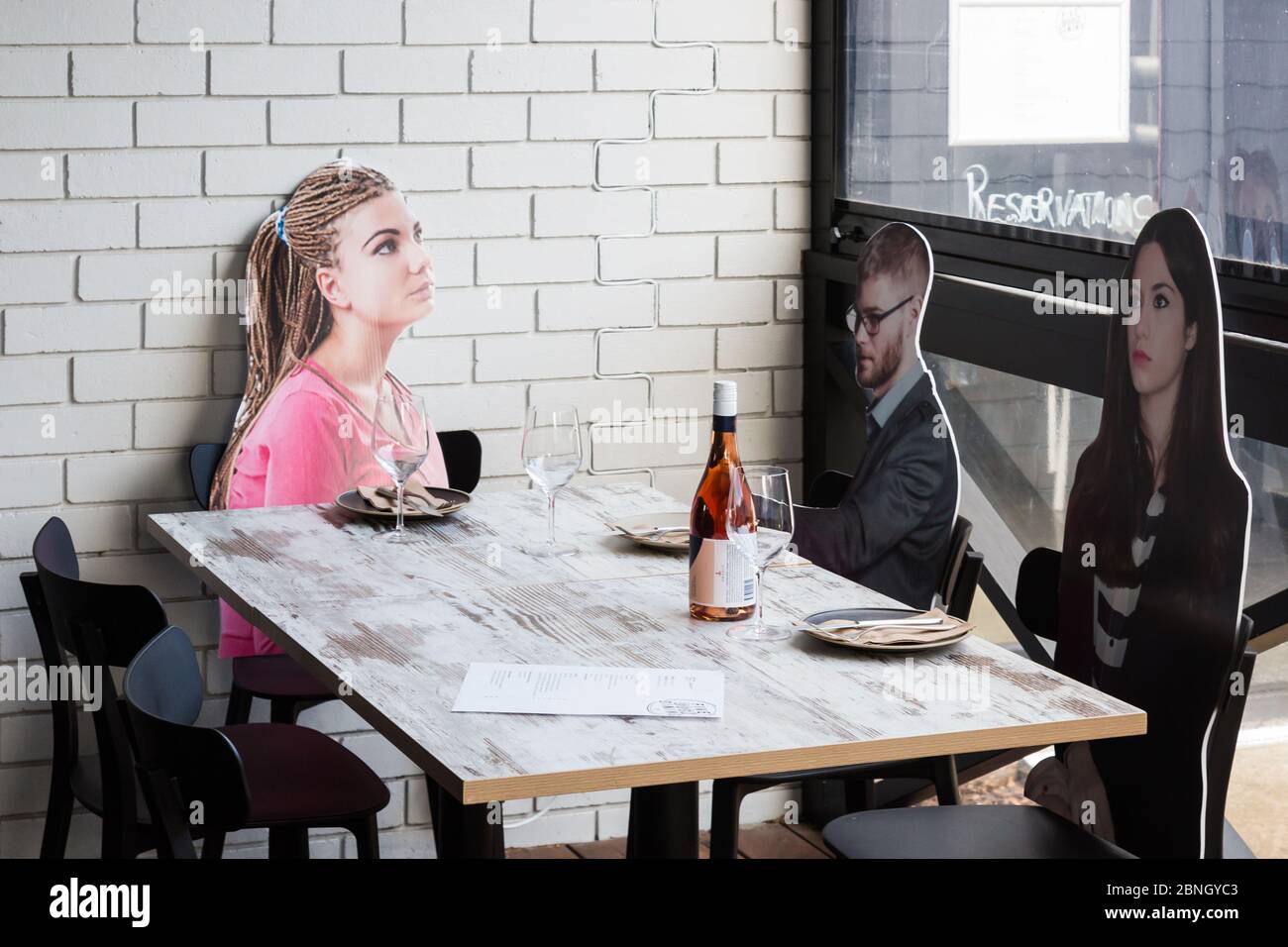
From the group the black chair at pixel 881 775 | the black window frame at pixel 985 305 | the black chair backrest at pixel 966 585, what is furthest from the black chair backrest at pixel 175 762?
the black window frame at pixel 985 305

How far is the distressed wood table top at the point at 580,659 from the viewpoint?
1640mm

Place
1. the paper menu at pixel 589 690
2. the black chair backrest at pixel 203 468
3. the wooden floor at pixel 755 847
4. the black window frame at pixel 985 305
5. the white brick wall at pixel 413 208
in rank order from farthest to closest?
the wooden floor at pixel 755 847 < the black chair backrest at pixel 203 468 < the white brick wall at pixel 413 208 < the black window frame at pixel 985 305 < the paper menu at pixel 589 690

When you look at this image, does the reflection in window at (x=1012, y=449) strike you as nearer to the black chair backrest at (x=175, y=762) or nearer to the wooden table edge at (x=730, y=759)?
the wooden table edge at (x=730, y=759)

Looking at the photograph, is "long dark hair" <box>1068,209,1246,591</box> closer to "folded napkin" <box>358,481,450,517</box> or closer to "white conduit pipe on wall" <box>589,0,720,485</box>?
"folded napkin" <box>358,481,450,517</box>

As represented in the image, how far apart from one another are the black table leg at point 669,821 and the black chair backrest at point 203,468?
1458 mm

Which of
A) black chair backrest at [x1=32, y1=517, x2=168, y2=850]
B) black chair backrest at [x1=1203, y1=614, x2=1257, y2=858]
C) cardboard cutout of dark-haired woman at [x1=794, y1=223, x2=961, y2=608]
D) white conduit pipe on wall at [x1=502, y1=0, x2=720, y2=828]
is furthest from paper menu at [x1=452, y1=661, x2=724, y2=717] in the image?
white conduit pipe on wall at [x1=502, y1=0, x2=720, y2=828]

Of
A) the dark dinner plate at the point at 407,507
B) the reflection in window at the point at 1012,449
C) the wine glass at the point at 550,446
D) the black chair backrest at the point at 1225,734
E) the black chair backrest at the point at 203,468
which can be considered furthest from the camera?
the black chair backrest at the point at 203,468

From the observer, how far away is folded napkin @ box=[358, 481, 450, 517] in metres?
2.76

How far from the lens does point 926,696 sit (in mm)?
1820

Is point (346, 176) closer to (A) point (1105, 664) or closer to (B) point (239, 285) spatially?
(B) point (239, 285)

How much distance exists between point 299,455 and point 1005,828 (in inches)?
66.5
